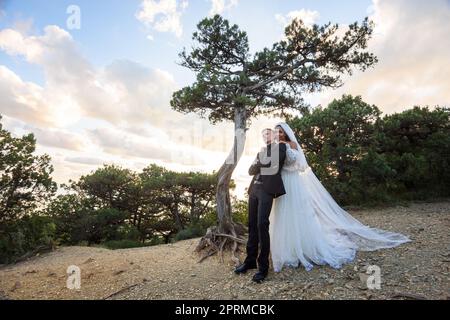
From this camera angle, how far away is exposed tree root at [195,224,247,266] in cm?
694

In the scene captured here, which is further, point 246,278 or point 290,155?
point 290,155

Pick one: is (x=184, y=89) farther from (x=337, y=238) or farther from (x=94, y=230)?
(x=94, y=230)

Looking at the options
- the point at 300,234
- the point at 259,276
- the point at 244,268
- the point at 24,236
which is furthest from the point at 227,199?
the point at 24,236

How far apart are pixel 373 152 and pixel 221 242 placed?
695 centimetres

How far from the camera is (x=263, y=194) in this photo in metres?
5.04

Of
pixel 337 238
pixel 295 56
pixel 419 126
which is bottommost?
pixel 337 238

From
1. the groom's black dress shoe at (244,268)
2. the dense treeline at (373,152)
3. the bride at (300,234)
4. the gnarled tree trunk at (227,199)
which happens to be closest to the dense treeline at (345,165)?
the dense treeline at (373,152)

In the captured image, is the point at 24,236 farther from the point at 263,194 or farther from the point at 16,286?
the point at 263,194

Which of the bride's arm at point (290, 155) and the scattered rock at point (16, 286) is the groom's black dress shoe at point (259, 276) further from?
the scattered rock at point (16, 286)

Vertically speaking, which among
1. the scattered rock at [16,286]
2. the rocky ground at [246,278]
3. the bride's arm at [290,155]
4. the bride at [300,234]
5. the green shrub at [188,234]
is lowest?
the green shrub at [188,234]

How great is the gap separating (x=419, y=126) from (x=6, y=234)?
54.7ft

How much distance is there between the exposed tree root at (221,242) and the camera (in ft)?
22.8

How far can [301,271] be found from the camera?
494 centimetres
